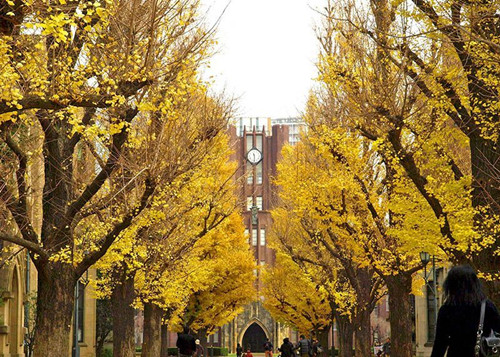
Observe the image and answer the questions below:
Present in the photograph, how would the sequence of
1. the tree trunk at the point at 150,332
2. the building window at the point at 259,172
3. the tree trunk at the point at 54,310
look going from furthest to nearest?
the building window at the point at 259,172 < the tree trunk at the point at 150,332 < the tree trunk at the point at 54,310

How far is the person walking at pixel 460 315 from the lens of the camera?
618 cm

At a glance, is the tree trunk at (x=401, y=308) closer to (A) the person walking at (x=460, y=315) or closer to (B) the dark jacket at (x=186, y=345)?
(B) the dark jacket at (x=186, y=345)

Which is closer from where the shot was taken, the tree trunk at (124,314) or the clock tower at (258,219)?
the tree trunk at (124,314)

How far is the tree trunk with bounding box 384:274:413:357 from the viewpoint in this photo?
21219mm

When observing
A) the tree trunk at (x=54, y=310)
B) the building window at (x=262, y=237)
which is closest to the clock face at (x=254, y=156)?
the building window at (x=262, y=237)

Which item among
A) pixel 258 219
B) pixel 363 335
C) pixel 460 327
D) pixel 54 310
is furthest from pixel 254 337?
pixel 460 327

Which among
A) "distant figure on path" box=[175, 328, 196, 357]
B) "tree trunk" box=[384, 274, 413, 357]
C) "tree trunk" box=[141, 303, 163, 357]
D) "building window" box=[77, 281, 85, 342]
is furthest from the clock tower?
"distant figure on path" box=[175, 328, 196, 357]

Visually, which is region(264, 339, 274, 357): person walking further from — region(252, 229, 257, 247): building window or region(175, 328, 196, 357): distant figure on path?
region(252, 229, 257, 247): building window

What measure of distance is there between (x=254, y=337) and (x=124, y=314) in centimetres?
6116

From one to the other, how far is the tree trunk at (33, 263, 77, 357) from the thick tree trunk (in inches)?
624

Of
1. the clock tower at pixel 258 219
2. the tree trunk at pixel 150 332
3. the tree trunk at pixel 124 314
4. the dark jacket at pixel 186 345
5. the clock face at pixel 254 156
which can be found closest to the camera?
the dark jacket at pixel 186 345

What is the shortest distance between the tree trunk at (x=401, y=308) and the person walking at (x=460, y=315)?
15.2 m

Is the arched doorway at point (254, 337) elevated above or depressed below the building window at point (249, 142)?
below

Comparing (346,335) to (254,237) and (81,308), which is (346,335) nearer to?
(81,308)
